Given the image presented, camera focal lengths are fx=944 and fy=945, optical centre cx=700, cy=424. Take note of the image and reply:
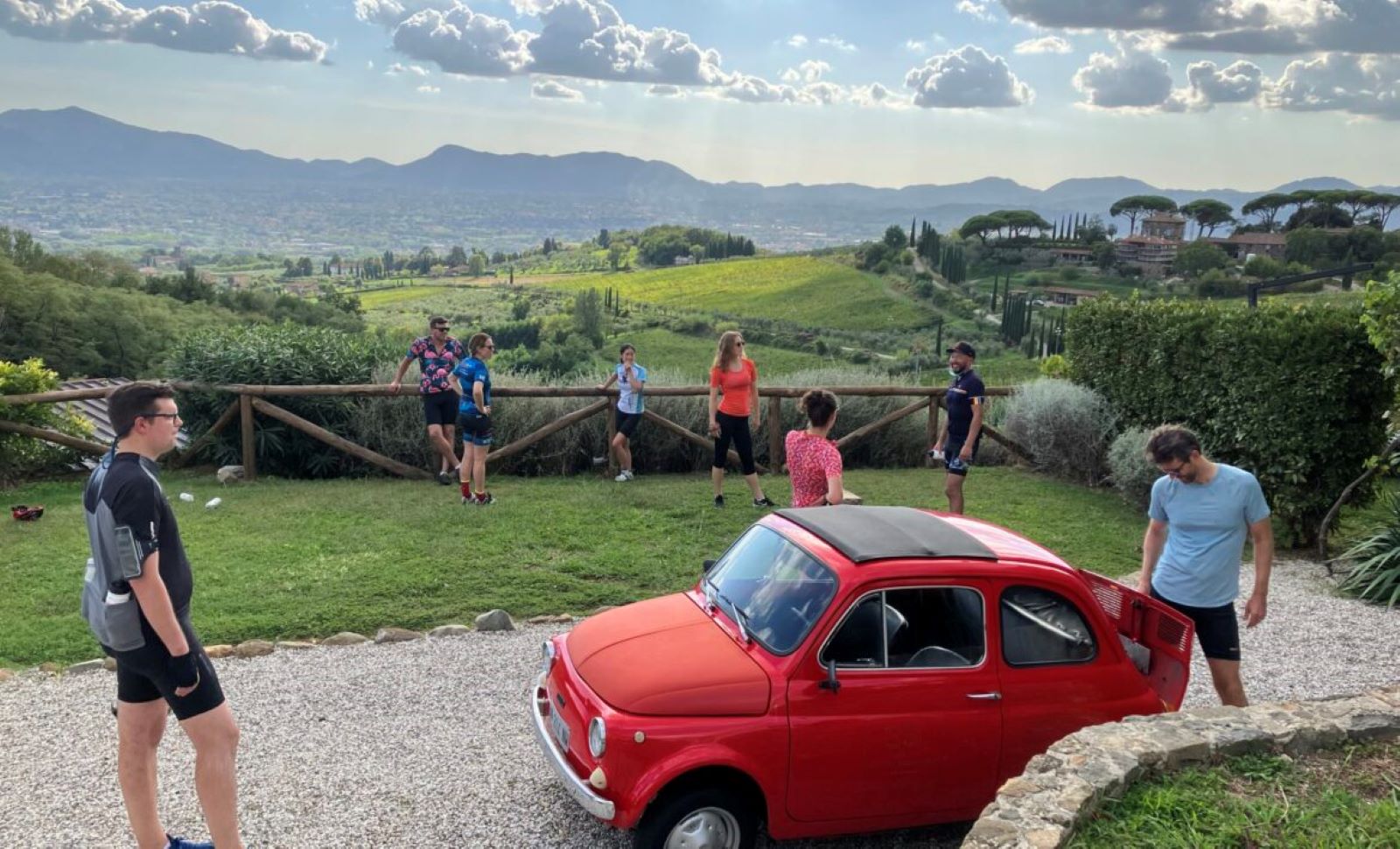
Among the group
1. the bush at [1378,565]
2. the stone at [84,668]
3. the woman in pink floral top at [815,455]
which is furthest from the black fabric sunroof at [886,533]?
the bush at [1378,565]

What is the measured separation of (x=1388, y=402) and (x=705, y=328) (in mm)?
34741

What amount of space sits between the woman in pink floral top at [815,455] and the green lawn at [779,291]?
39467mm

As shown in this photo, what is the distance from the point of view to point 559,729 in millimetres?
4352

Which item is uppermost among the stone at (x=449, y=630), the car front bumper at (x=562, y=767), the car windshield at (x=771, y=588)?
the car windshield at (x=771, y=588)

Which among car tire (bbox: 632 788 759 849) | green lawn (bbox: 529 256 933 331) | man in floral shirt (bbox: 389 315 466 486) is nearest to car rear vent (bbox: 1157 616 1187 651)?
car tire (bbox: 632 788 759 849)

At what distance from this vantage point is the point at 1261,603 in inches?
202

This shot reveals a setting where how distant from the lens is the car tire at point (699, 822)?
A: 3.85 meters

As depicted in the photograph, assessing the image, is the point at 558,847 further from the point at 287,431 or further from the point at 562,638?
the point at 287,431

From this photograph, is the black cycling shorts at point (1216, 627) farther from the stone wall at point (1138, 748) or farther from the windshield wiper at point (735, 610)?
the windshield wiper at point (735, 610)

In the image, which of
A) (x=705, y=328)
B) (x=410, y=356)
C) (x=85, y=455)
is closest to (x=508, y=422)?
(x=410, y=356)

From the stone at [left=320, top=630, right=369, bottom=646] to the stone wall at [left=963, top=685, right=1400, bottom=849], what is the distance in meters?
4.66

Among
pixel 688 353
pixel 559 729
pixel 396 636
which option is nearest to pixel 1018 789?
pixel 559 729

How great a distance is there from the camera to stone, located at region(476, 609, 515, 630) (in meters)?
6.90

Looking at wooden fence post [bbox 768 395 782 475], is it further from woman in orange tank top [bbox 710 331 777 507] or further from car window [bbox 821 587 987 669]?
car window [bbox 821 587 987 669]
